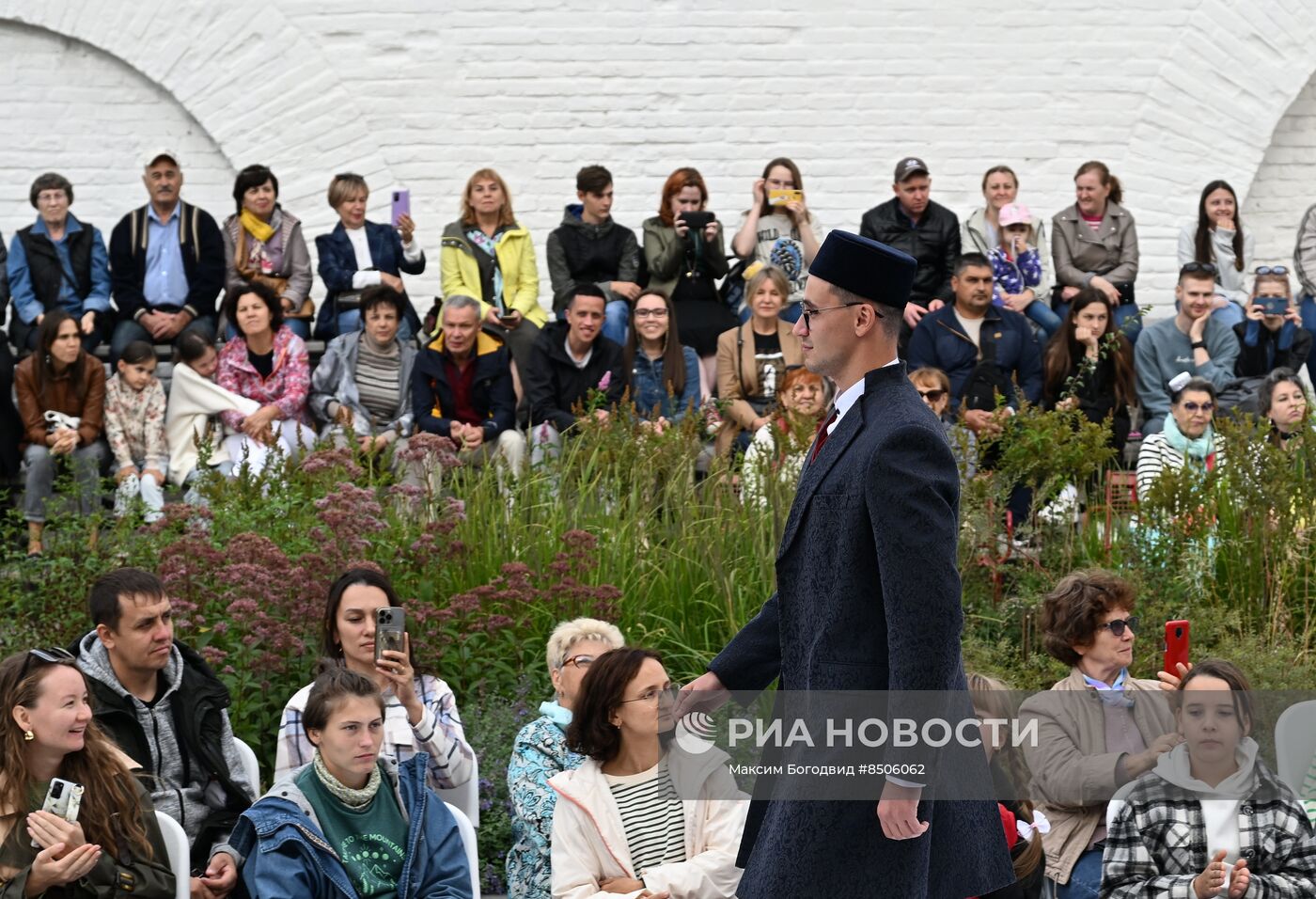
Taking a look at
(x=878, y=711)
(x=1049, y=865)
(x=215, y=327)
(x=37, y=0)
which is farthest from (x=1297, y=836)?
(x=37, y=0)

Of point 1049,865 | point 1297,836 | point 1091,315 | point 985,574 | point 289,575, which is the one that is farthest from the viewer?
point 1091,315

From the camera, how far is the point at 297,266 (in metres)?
10.6

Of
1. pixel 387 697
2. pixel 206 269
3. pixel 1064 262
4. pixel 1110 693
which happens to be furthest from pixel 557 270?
pixel 1110 693

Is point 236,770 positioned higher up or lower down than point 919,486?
lower down

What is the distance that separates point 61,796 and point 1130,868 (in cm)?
260

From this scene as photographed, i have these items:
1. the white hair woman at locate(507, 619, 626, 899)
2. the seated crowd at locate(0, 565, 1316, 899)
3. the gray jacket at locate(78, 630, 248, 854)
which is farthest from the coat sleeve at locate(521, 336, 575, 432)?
the gray jacket at locate(78, 630, 248, 854)

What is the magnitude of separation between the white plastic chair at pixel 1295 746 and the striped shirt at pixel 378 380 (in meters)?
5.35

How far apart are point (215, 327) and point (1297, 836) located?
705 cm

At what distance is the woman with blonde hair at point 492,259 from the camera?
1028cm

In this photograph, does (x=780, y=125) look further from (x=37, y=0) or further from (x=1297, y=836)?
(x=1297, y=836)

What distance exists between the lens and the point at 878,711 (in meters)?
3.38

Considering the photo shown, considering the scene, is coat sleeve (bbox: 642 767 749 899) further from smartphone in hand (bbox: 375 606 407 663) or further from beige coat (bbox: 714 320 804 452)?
beige coat (bbox: 714 320 804 452)

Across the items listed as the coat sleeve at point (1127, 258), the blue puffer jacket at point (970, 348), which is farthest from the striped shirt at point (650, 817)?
the coat sleeve at point (1127, 258)

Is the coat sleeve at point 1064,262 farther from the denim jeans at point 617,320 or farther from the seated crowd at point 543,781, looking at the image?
the seated crowd at point 543,781
